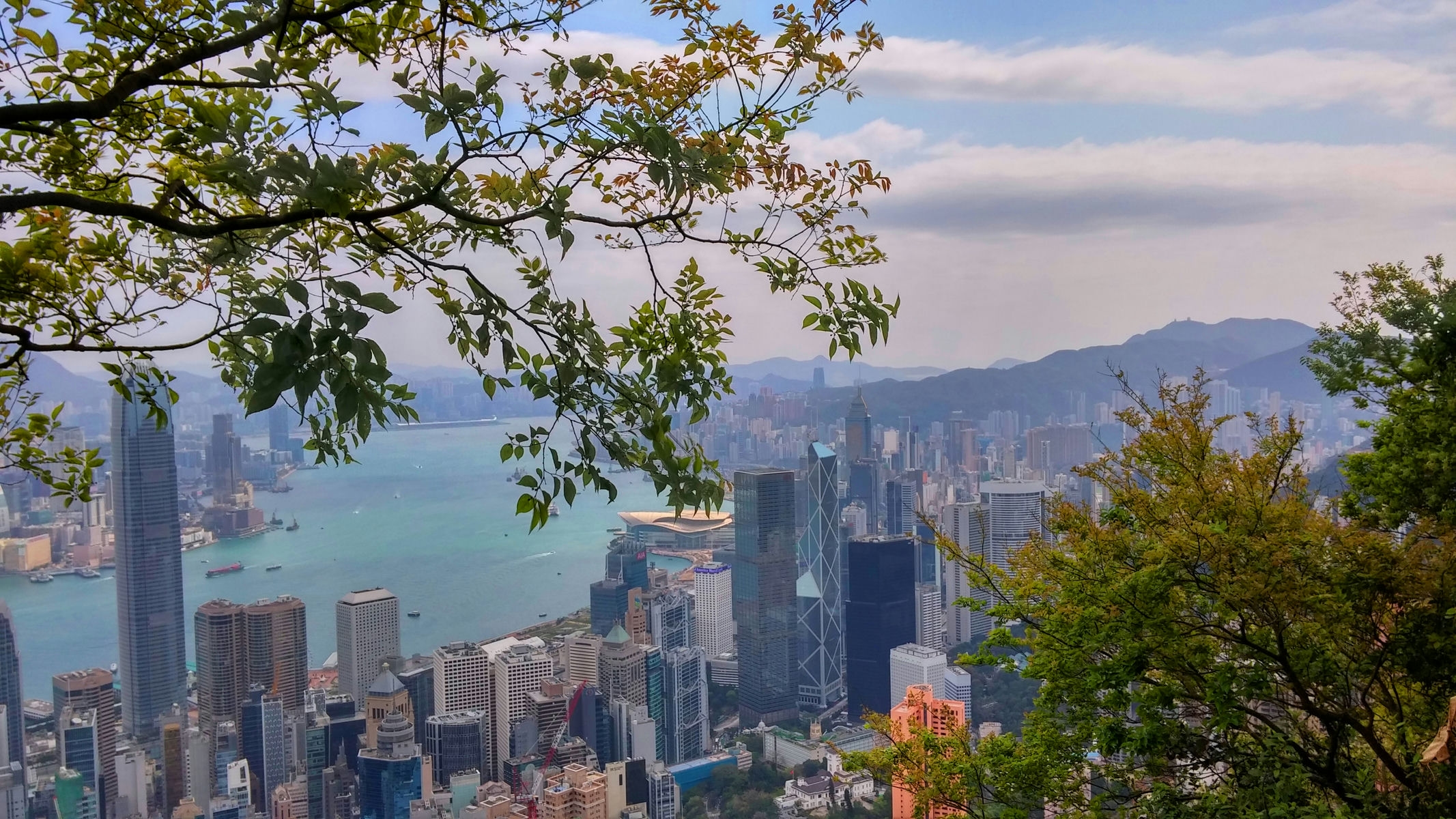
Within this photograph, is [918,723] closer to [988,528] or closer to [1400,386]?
[1400,386]

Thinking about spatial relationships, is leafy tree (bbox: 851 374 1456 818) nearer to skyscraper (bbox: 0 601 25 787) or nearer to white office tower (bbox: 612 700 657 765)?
white office tower (bbox: 612 700 657 765)

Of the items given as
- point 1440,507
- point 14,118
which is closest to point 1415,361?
point 1440,507

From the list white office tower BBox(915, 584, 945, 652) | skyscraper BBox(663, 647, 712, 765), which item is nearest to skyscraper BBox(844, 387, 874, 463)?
white office tower BBox(915, 584, 945, 652)

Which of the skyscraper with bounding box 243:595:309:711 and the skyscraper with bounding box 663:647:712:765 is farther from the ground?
the skyscraper with bounding box 243:595:309:711

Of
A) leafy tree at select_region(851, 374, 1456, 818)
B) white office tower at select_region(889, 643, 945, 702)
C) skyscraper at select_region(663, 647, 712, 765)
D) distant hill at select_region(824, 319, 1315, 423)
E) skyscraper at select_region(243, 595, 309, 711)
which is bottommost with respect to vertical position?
skyscraper at select_region(663, 647, 712, 765)

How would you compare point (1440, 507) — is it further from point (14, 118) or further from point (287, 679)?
point (287, 679)
